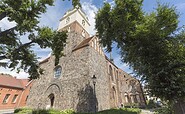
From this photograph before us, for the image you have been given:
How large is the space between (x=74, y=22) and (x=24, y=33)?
47.7 feet

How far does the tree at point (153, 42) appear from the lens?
7148mm

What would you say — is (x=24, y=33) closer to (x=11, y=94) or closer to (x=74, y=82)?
(x=74, y=82)

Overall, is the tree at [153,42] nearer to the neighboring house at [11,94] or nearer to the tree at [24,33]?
the tree at [24,33]

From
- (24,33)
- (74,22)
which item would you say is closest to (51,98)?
(24,33)

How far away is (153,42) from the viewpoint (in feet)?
26.9

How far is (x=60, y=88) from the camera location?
16.1 m

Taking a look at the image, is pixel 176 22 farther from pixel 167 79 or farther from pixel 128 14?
pixel 167 79

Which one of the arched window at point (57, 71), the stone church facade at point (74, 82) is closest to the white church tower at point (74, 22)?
the stone church facade at point (74, 82)

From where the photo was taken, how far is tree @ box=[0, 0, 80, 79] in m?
7.24

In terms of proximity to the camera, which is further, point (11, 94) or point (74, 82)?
point (11, 94)

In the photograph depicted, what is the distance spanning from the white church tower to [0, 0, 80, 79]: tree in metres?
12.0

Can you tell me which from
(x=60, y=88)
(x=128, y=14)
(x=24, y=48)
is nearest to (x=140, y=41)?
(x=128, y=14)

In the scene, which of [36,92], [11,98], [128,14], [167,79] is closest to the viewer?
[167,79]

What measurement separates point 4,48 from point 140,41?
10.2 meters
